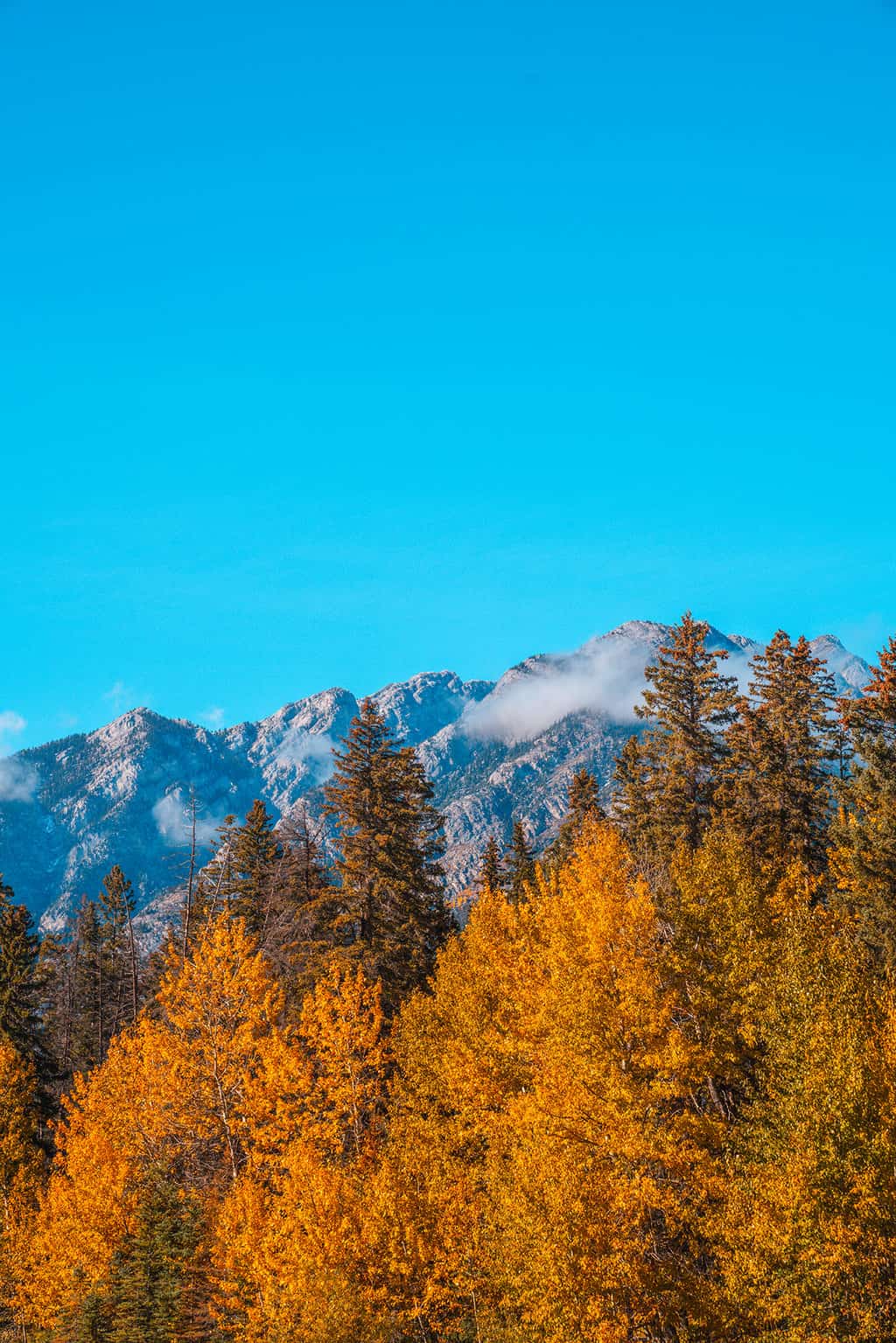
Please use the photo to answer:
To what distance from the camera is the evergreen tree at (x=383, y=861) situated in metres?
48.0

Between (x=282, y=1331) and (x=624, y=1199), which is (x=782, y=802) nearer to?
(x=624, y=1199)

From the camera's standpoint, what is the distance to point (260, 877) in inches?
2456

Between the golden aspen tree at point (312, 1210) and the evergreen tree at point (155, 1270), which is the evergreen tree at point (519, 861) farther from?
the evergreen tree at point (155, 1270)

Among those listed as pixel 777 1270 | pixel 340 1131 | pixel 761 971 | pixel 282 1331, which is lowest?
pixel 282 1331

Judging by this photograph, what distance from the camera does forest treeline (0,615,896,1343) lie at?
2638 centimetres

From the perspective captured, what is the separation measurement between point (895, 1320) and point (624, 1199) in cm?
695

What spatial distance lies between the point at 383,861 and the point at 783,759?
22.3m

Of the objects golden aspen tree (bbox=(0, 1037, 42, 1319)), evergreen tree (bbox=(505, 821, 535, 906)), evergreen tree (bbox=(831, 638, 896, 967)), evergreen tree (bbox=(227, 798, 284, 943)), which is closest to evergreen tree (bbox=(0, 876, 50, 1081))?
golden aspen tree (bbox=(0, 1037, 42, 1319))

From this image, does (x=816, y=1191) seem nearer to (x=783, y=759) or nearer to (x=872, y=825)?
(x=872, y=825)

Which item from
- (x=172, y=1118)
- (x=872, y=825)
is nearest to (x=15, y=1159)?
(x=172, y=1118)

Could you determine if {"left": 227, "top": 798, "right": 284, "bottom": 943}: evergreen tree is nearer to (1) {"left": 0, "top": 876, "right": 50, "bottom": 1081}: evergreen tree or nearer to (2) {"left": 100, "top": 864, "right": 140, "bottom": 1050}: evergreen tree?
(2) {"left": 100, "top": 864, "right": 140, "bottom": 1050}: evergreen tree

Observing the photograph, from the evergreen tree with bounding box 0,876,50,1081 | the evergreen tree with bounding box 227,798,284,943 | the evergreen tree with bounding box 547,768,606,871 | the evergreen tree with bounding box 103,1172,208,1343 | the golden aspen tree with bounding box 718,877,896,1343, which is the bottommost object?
the evergreen tree with bounding box 103,1172,208,1343

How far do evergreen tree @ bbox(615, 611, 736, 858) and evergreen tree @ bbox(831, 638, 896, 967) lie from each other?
6912 millimetres

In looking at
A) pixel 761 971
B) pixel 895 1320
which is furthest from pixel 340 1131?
pixel 895 1320
